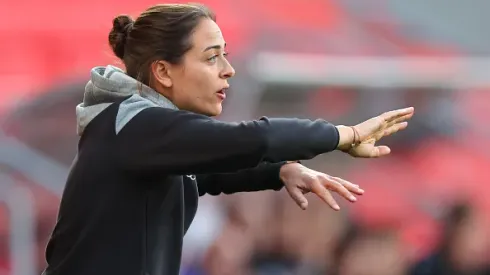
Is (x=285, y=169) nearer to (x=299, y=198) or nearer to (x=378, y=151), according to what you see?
(x=299, y=198)

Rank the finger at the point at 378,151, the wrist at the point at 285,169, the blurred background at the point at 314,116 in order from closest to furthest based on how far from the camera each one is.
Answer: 1. the finger at the point at 378,151
2. the wrist at the point at 285,169
3. the blurred background at the point at 314,116

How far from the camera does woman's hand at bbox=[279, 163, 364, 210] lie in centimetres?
178

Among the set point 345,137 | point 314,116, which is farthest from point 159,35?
point 314,116

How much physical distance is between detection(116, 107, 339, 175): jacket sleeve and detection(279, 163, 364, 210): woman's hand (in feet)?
0.37

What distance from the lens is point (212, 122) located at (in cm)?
168

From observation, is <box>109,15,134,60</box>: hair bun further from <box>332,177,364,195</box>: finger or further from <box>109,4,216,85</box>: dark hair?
<box>332,177,364,195</box>: finger

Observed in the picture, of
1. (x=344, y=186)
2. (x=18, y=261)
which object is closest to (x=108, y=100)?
(x=344, y=186)

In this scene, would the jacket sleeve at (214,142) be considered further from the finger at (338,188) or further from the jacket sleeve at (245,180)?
the jacket sleeve at (245,180)

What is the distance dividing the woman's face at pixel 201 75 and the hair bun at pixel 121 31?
4.5 inches

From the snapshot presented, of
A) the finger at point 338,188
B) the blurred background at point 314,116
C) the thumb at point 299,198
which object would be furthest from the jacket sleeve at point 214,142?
the blurred background at point 314,116

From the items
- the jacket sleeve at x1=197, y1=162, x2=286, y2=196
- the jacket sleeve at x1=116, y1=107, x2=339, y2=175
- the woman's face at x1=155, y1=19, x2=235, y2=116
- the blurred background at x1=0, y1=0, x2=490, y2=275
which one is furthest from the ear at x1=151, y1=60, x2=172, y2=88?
the blurred background at x1=0, y1=0, x2=490, y2=275

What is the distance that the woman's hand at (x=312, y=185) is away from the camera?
1.78m

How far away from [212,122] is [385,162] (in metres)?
2.73

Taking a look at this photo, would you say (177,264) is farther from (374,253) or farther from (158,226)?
(374,253)
